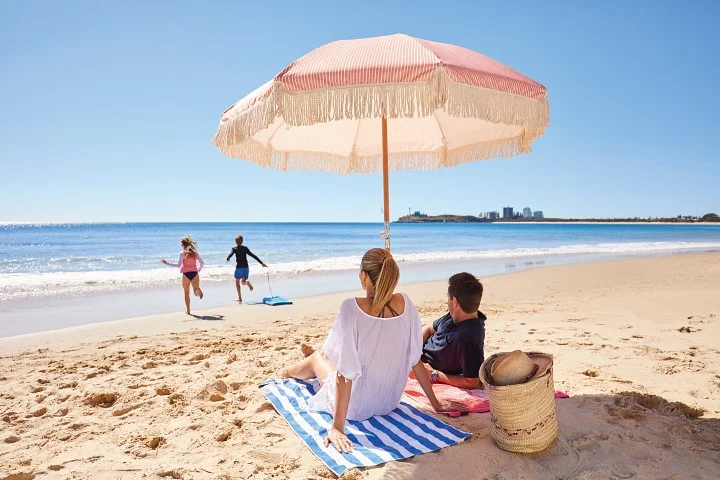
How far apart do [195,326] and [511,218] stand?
120 meters

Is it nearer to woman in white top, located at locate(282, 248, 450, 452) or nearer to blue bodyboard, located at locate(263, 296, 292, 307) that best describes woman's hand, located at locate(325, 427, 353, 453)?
woman in white top, located at locate(282, 248, 450, 452)

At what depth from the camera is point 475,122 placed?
4.73 meters

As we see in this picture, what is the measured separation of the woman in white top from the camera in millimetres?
2771

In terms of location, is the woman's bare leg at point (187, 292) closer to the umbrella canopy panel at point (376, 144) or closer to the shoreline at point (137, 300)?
the shoreline at point (137, 300)

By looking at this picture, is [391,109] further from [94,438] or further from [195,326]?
[195,326]

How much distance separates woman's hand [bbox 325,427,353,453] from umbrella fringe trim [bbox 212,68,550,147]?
190cm

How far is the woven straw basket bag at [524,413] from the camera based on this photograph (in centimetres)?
264

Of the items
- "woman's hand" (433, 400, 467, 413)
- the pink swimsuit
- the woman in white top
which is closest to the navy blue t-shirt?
"woman's hand" (433, 400, 467, 413)

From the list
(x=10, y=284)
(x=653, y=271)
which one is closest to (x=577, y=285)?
(x=653, y=271)

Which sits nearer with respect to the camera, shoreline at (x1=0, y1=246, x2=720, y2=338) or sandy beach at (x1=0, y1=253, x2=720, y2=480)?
sandy beach at (x1=0, y1=253, x2=720, y2=480)

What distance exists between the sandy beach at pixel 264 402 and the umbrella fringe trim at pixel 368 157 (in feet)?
6.72

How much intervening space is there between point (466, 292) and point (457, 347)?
46cm

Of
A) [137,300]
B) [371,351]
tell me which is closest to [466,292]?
[371,351]

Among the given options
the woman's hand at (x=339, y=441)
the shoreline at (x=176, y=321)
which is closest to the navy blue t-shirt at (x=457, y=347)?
the woman's hand at (x=339, y=441)
